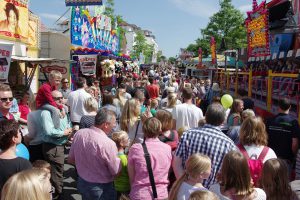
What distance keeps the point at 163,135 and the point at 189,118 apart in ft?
4.97

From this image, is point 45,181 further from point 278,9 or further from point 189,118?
point 278,9

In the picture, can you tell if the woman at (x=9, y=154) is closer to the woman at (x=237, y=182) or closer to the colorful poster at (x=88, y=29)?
the woman at (x=237, y=182)

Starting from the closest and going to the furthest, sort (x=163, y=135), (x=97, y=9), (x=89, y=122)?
(x=163, y=135), (x=89, y=122), (x=97, y=9)

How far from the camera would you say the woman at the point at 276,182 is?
9.07 feet

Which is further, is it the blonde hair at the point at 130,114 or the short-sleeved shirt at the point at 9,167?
the blonde hair at the point at 130,114

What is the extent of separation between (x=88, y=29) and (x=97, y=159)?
47.6 feet

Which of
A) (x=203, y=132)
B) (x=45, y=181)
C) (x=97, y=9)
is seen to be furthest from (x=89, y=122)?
(x=97, y=9)

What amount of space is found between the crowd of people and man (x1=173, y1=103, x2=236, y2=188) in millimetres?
10

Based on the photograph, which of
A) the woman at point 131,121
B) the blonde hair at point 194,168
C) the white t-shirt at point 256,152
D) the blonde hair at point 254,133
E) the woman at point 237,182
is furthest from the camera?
the woman at point 131,121

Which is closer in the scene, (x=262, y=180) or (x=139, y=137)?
(x=262, y=180)

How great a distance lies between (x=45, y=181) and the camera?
2.11m

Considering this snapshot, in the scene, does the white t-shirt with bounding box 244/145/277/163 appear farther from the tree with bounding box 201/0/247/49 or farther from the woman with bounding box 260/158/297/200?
the tree with bounding box 201/0/247/49

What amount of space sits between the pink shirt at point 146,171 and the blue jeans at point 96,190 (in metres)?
0.40

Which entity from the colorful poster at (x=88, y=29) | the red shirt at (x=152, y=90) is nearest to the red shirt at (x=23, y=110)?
the red shirt at (x=152, y=90)
